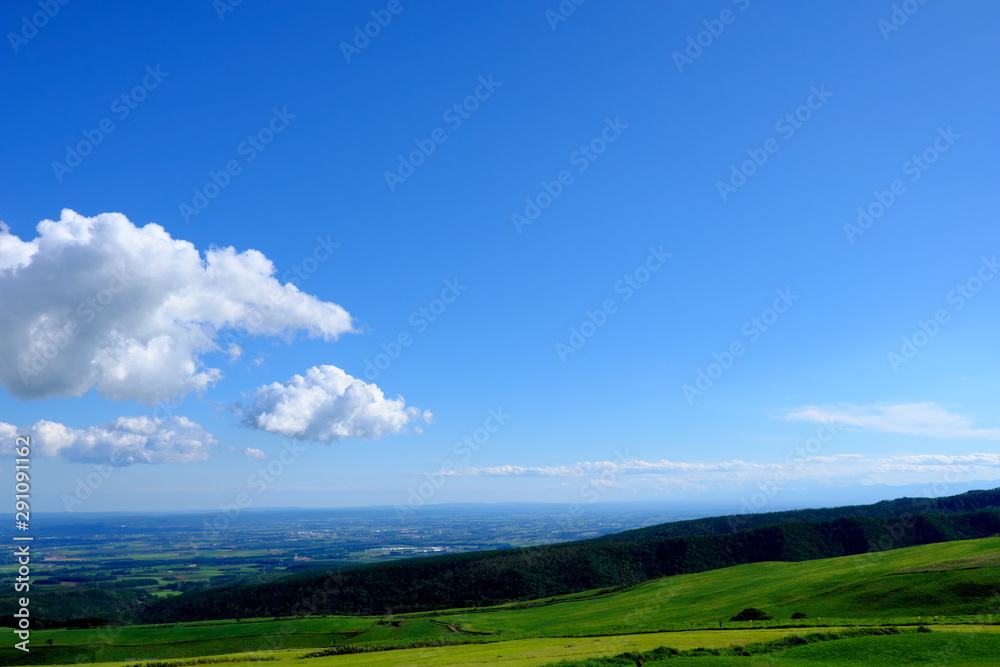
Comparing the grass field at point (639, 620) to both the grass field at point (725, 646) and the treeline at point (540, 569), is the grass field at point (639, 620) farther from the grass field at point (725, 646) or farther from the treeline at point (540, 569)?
the treeline at point (540, 569)

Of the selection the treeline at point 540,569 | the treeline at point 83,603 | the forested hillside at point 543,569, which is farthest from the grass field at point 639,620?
the treeline at point 83,603

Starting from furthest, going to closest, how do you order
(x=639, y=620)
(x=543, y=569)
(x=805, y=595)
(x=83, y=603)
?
1. (x=83, y=603)
2. (x=543, y=569)
3. (x=639, y=620)
4. (x=805, y=595)

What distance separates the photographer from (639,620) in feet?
237

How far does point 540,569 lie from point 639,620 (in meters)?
72.7

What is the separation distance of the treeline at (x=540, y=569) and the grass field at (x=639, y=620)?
73.1 feet

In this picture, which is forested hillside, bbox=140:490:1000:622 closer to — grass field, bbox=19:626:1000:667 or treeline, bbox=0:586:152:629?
treeline, bbox=0:586:152:629

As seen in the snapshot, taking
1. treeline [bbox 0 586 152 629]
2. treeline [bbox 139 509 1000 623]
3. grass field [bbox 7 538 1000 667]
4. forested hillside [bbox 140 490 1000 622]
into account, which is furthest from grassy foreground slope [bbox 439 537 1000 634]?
treeline [bbox 0 586 152 629]

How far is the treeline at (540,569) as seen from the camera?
130 m

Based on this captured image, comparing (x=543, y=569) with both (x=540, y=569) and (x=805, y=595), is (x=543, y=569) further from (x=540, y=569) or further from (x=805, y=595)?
(x=805, y=595)

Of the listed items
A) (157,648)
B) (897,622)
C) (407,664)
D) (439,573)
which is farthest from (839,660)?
(439,573)

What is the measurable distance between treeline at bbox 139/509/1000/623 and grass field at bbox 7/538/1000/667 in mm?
22292

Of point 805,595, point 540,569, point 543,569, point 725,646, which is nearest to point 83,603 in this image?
point 540,569

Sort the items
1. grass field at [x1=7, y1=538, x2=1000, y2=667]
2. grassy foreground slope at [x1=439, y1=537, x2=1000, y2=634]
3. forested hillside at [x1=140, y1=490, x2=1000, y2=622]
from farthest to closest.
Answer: forested hillside at [x1=140, y1=490, x2=1000, y2=622] < grassy foreground slope at [x1=439, y1=537, x2=1000, y2=634] < grass field at [x1=7, y1=538, x2=1000, y2=667]

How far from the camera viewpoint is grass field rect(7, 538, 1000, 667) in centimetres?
3962
